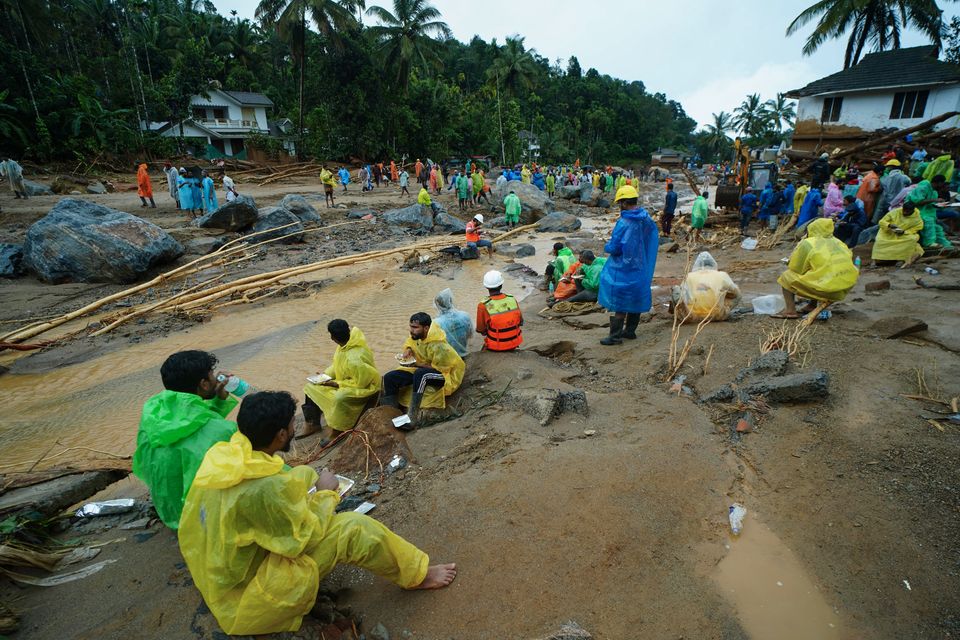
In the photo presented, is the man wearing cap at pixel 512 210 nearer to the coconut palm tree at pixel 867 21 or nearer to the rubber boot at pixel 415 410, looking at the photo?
the rubber boot at pixel 415 410

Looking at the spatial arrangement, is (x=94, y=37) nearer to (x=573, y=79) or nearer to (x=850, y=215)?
(x=850, y=215)

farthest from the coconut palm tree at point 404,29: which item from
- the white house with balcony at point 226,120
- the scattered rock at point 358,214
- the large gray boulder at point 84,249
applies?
the large gray boulder at point 84,249

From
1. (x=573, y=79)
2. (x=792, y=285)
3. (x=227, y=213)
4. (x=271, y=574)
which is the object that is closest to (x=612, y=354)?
(x=792, y=285)

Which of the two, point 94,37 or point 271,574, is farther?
point 94,37

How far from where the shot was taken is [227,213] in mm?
13383

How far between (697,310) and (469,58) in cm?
5839

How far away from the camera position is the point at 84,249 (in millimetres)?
9891

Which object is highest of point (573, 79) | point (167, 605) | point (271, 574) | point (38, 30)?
point (573, 79)

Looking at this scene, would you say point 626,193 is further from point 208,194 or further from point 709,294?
point 208,194

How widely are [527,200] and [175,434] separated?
1798cm

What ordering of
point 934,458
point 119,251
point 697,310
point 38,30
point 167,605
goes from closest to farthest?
point 167,605 → point 934,458 → point 697,310 → point 119,251 → point 38,30

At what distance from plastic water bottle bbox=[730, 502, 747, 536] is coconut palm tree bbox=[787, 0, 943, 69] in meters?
29.9

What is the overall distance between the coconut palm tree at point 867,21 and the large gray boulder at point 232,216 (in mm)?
28461

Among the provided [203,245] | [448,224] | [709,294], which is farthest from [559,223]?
[709,294]
